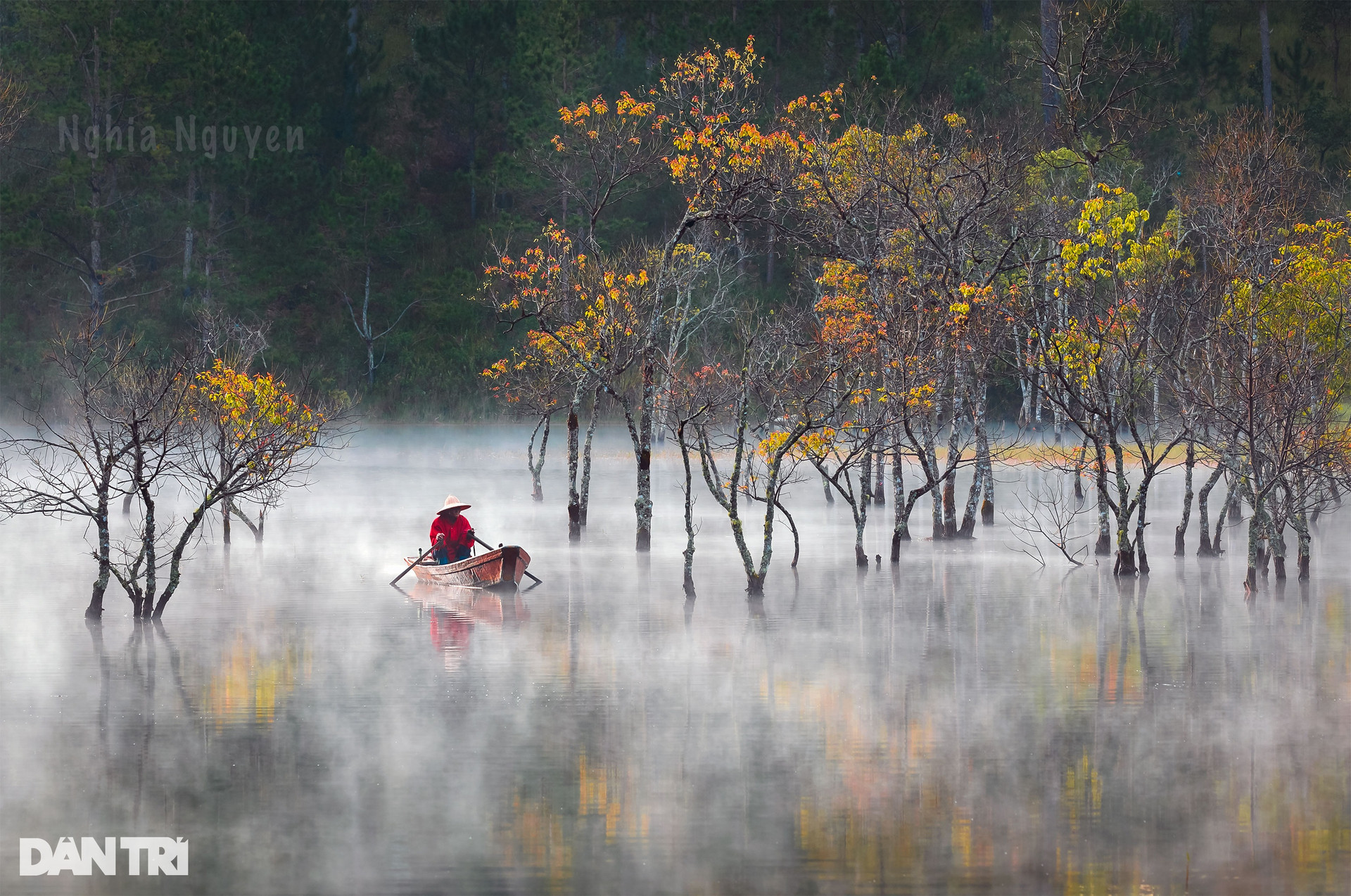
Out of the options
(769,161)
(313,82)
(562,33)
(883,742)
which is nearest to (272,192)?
(313,82)

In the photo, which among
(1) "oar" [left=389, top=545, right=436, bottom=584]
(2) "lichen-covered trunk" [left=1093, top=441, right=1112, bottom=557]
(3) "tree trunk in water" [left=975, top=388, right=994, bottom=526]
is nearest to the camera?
(2) "lichen-covered trunk" [left=1093, top=441, right=1112, bottom=557]

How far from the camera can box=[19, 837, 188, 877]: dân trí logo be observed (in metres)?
12.1

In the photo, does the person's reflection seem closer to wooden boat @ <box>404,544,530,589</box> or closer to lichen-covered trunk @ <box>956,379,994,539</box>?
wooden boat @ <box>404,544,530,589</box>

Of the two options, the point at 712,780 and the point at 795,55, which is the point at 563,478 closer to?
the point at 795,55

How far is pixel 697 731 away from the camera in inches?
674

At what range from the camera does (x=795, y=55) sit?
78.2 meters

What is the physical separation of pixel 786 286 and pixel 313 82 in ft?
85.2

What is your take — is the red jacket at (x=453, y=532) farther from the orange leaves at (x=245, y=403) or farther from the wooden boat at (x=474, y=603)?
the orange leaves at (x=245, y=403)

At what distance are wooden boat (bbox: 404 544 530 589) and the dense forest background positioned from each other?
139 feet

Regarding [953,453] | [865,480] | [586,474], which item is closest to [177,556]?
[865,480]

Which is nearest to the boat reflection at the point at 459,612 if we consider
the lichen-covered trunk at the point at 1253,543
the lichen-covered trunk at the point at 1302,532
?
the lichen-covered trunk at the point at 1253,543

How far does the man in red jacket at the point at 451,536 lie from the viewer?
29.9m

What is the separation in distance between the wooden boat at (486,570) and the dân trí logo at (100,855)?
51.0 ft

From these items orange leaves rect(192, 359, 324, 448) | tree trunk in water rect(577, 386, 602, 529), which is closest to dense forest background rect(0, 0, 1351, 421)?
tree trunk in water rect(577, 386, 602, 529)
